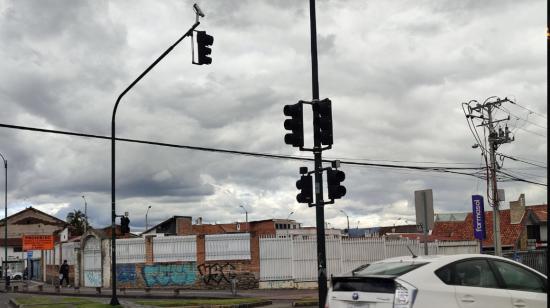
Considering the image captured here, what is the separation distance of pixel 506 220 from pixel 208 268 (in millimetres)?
34400

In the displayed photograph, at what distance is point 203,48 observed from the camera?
1534 cm

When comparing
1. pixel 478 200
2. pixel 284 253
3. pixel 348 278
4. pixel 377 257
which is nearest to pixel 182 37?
pixel 348 278

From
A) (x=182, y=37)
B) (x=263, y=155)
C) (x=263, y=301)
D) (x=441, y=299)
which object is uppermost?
(x=182, y=37)

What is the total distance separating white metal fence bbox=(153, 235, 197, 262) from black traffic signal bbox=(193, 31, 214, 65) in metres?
21.2

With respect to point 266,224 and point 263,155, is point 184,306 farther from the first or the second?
point 266,224

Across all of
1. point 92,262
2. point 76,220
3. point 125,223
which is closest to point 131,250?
point 92,262

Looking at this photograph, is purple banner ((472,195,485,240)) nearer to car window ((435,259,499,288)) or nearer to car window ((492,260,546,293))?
car window ((492,260,546,293))

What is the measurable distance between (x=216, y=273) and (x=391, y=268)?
26949 mm

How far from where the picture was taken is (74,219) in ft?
335

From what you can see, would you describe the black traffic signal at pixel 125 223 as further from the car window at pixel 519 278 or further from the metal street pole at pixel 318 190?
the car window at pixel 519 278

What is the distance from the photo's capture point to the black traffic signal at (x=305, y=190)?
46.2 feet

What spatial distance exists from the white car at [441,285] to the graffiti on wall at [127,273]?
1197 inches

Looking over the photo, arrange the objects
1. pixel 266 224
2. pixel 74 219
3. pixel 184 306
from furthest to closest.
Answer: pixel 74 219 < pixel 266 224 < pixel 184 306

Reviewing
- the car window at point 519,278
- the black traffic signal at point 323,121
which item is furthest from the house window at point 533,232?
the car window at point 519,278
